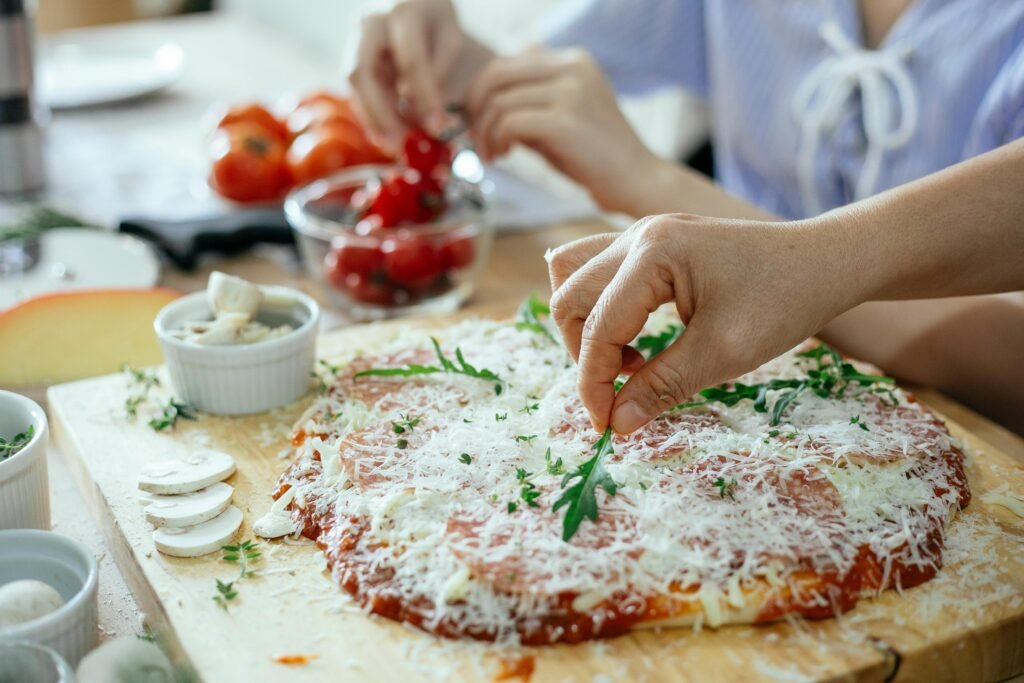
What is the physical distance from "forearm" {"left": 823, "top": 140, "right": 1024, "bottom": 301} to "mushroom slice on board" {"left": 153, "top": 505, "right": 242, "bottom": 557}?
2.37 ft

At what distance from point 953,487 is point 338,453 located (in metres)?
0.72

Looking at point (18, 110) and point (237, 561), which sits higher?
point (18, 110)

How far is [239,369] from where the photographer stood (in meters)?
1.41

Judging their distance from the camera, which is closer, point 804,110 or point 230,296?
point 230,296

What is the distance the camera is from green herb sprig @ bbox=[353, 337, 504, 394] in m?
1.40

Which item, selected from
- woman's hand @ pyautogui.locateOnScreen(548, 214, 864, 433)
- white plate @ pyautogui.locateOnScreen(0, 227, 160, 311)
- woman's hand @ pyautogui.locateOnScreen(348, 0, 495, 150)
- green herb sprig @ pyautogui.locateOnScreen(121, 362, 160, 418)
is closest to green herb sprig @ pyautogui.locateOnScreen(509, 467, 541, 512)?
woman's hand @ pyautogui.locateOnScreen(548, 214, 864, 433)

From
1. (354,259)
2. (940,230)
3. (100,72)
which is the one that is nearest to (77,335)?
(354,259)

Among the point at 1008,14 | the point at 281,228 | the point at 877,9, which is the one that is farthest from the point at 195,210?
the point at 1008,14

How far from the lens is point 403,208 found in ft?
6.14

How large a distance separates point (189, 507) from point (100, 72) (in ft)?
7.77

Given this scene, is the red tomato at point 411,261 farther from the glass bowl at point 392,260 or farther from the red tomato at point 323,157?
the red tomato at point 323,157

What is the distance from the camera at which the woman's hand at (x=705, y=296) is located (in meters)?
1.07

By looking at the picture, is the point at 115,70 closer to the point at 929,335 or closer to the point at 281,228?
the point at 281,228

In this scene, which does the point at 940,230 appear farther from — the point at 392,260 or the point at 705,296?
the point at 392,260
